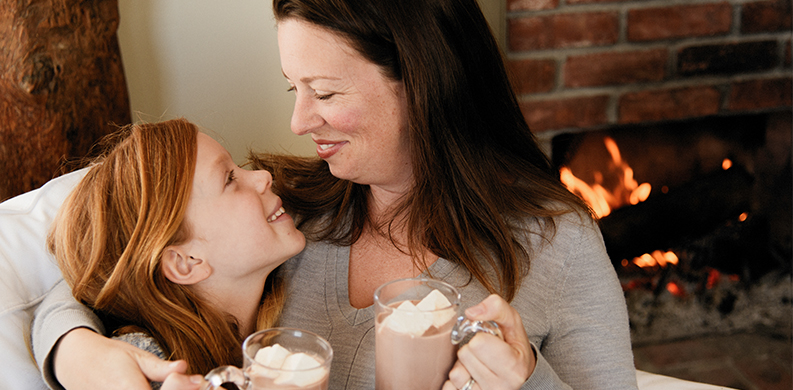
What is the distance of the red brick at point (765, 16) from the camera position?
218cm

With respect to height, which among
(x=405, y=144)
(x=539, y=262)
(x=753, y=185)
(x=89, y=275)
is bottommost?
(x=753, y=185)

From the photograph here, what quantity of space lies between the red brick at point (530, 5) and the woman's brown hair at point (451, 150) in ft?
2.52

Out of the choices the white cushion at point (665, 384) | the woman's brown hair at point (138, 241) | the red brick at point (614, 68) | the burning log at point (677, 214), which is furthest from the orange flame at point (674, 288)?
the woman's brown hair at point (138, 241)

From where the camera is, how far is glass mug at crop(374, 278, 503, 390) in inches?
34.4

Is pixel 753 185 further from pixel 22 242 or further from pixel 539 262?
pixel 22 242

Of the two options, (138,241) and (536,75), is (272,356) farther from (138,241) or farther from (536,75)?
(536,75)

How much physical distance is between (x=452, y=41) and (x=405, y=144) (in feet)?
0.72

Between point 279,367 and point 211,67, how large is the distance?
129cm

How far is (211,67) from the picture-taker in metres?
1.90

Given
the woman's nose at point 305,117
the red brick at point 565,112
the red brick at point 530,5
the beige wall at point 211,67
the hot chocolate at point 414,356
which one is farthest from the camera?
the red brick at point 565,112

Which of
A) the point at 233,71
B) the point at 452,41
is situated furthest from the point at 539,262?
the point at 233,71

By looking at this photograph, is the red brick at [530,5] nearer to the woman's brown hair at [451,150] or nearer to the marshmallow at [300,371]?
the woman's brown hair at [451,150]

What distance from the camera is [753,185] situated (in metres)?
2.42

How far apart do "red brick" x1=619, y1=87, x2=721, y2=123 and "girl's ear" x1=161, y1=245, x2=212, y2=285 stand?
5.21ft
